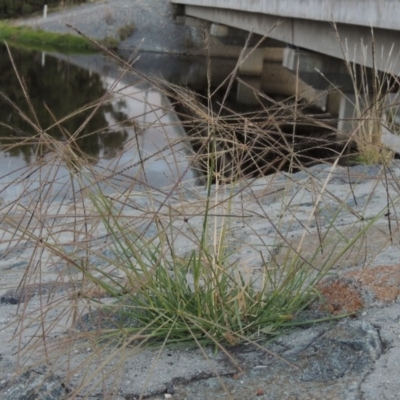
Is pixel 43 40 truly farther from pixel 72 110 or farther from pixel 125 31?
pixel 72 110

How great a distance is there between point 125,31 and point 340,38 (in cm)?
1809

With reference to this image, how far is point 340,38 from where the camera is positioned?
25.3 ft

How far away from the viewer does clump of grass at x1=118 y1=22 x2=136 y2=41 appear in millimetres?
24859

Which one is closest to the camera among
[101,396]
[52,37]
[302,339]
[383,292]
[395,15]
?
[101,396]

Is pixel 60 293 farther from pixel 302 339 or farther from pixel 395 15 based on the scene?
pixel 395 15

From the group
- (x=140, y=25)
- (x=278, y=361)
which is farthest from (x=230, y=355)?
(x=140, y=25)

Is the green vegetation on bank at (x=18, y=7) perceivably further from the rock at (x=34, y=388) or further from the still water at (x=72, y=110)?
the rock at (x=34, y=388)

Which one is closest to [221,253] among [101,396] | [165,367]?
[165,367]

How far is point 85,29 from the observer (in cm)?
2544

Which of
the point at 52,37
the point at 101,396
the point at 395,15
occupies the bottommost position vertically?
the point at 52,37

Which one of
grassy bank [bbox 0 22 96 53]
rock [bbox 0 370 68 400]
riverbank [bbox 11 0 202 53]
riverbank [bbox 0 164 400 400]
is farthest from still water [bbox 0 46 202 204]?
rock [bbox 0 370 68 400]

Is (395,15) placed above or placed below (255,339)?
above

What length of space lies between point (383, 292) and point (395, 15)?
5365mm

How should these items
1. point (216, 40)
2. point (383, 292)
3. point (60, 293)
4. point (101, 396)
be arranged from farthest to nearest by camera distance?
point (216, 40) → point (60, 293) → point (383, 292) → point (101, 396)
